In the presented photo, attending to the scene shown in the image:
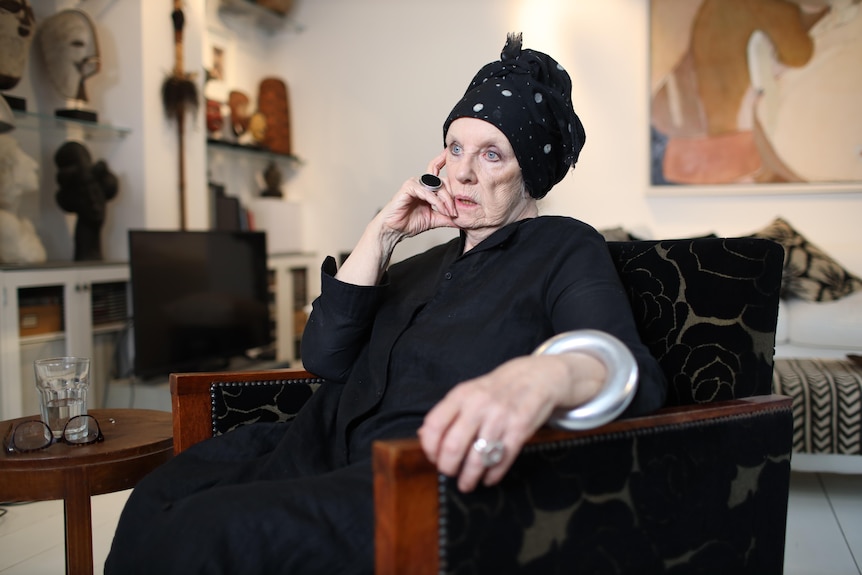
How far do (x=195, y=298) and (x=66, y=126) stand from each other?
0.94 m

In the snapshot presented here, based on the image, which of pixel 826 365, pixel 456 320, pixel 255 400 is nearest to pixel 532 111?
pixel 456 320

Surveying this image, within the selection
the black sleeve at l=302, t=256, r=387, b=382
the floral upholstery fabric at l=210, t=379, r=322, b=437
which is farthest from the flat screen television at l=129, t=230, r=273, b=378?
the black sleeve at l=302, t=256, r=387, b=382

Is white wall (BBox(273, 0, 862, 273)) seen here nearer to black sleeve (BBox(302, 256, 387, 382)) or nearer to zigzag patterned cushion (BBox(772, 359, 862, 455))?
zigzag patterned cushion (BBox(772, 359, 862, 455))

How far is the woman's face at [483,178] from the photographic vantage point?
1.33 metres

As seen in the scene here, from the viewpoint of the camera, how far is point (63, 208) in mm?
3018

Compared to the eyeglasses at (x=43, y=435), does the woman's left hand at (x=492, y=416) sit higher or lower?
higher

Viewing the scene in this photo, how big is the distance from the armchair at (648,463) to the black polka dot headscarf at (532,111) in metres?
0.22

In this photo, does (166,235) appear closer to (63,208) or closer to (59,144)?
(63,208)

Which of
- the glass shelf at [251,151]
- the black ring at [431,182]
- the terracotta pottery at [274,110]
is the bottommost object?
the black ring at [431,182]

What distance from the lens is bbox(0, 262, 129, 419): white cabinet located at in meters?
2.54

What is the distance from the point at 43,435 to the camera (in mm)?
1407

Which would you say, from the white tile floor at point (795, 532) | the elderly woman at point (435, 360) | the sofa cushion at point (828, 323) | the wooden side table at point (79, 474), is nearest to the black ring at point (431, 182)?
the elderly woman at point (435, 360)

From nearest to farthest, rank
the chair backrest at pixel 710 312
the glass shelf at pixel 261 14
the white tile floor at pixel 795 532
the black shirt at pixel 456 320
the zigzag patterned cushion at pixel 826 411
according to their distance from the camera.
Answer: the black shirt at pixel 456 320 < the chair backrest at pixel 710 312 < the white tile floor at pixel 795 532 < the zigzag patterned cushion at pixel 826 411 < the glass shelf at pixel 261 14

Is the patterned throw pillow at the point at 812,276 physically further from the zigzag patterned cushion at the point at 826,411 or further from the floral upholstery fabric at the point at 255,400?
the floral upholstery fabric at the point at 255,400
